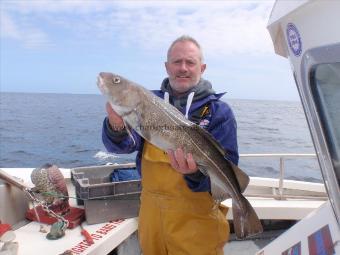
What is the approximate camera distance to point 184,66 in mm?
3131

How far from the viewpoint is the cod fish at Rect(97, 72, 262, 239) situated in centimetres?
264

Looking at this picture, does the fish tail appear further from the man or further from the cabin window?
the cabin window

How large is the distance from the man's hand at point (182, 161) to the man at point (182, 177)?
13 centimetres

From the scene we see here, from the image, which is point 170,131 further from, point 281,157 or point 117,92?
point 281,157

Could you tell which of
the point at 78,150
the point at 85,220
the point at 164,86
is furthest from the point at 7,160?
the point at 164,86

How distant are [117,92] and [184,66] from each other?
29.3 inches

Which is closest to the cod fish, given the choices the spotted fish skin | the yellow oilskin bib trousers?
the yellow oilskin bib trousers

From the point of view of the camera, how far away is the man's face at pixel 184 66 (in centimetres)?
313

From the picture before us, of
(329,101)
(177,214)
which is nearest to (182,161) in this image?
(177,214)

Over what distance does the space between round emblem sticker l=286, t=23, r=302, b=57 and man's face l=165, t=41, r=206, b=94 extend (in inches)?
57.5

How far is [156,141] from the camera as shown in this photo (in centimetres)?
266

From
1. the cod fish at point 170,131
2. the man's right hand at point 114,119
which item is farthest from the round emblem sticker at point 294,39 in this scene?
the man's right hand at point 114,119

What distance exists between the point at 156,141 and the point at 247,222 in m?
0.89

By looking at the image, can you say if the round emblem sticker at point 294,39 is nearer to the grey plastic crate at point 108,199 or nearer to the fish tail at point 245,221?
the fish tail at point 245,221
